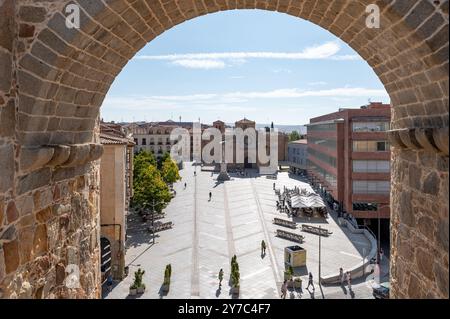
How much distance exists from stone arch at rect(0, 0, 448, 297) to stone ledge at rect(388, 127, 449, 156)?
0.04ft

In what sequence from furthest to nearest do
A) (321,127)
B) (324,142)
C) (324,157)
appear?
(321,127) → (324,157) → (324,142)

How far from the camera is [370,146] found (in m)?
32.8

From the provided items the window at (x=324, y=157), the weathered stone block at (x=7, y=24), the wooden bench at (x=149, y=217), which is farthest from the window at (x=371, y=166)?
the weathered stone block at (x=7, y=24)

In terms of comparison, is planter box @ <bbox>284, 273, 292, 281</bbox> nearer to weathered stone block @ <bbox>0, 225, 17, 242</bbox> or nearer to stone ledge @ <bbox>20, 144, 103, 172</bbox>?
stone ledge @ <bbox>20, 144, 103, 172</bbox>

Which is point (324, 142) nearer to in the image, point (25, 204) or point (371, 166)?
point (371, 166)

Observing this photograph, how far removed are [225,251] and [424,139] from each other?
22621 mm

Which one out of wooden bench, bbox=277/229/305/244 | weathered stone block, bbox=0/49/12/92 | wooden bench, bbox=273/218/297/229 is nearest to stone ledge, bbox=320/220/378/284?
wooden bench, bbox=277/229/305/244

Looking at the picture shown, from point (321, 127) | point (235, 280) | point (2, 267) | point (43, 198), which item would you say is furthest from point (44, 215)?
point (321, 127)

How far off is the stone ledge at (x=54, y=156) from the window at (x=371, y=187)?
3142 centimetres

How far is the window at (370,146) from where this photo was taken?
32406 mm

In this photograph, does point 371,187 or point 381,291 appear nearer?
point 381,291
